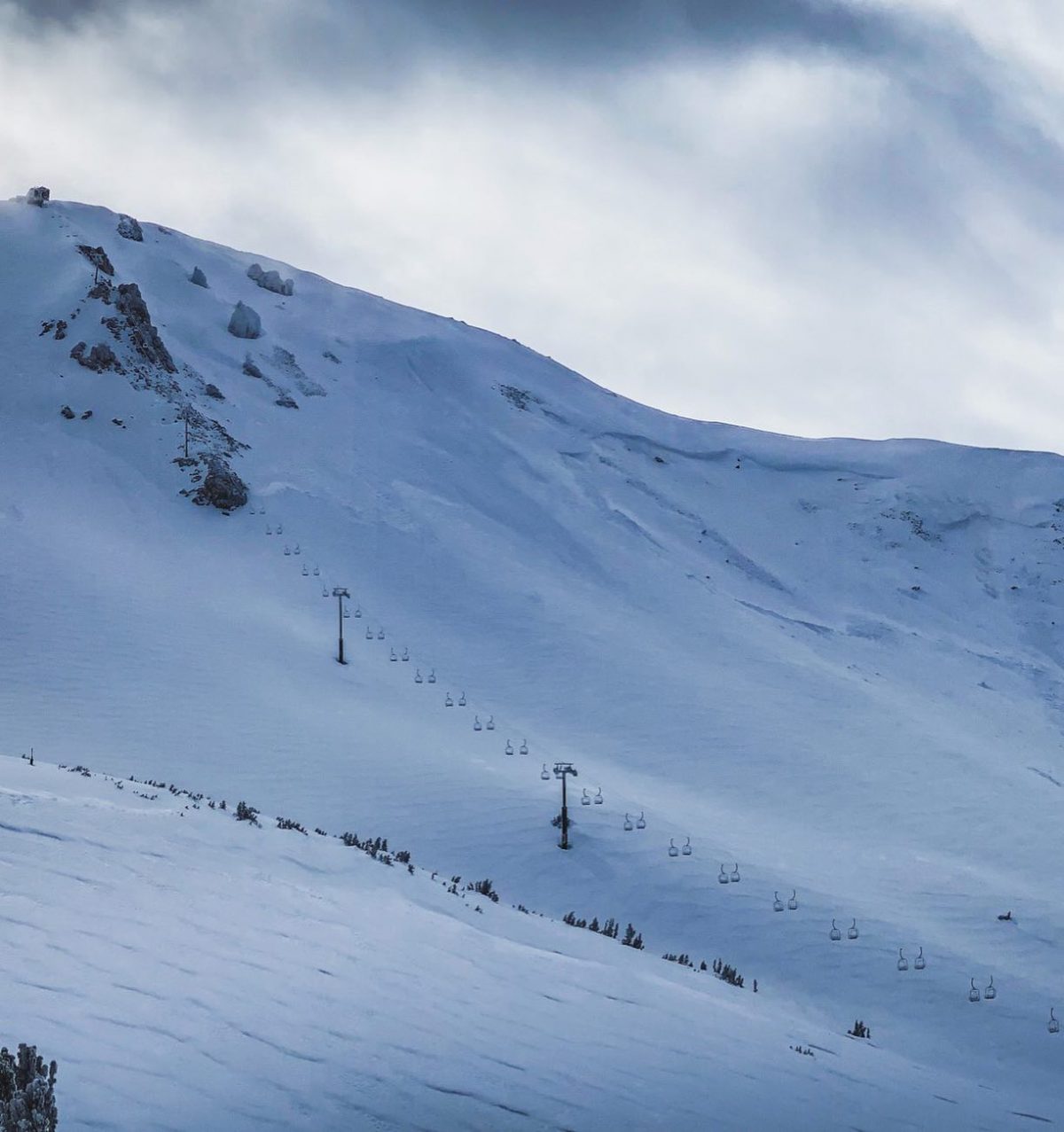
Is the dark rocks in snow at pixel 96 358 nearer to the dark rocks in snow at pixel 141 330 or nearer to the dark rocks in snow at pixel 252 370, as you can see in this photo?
the dark rocks in snow at pixel 141 330

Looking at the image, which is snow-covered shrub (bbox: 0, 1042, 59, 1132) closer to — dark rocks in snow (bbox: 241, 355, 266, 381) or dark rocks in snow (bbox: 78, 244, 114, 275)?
dark rocks in snow (bbox: 241, 355, 266, 381)

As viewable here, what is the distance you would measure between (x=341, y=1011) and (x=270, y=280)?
7395 centimetres

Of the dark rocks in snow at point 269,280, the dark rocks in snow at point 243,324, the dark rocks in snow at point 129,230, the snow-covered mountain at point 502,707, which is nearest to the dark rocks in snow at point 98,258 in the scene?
the snow-covered mountain at point 502,707

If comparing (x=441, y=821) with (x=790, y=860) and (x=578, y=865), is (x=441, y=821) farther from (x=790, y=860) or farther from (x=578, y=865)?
(x=790, y=860)

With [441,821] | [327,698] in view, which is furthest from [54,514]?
[441,821]

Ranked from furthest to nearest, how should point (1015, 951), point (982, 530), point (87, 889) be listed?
point (982, 530) < point (1015, 951) < point (87, 889)

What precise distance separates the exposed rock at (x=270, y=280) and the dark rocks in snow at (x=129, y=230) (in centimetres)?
807

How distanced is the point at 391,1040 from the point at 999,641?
52381 mm

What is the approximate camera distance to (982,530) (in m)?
67.9

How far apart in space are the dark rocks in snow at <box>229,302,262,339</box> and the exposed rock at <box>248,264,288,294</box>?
14039 mm

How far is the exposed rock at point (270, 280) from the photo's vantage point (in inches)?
2970

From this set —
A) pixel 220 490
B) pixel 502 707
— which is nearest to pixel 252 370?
pixel 220 490

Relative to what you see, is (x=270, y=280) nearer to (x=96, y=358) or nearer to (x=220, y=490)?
(x=96, y=358)

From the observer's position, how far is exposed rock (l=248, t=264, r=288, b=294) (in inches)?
2970
